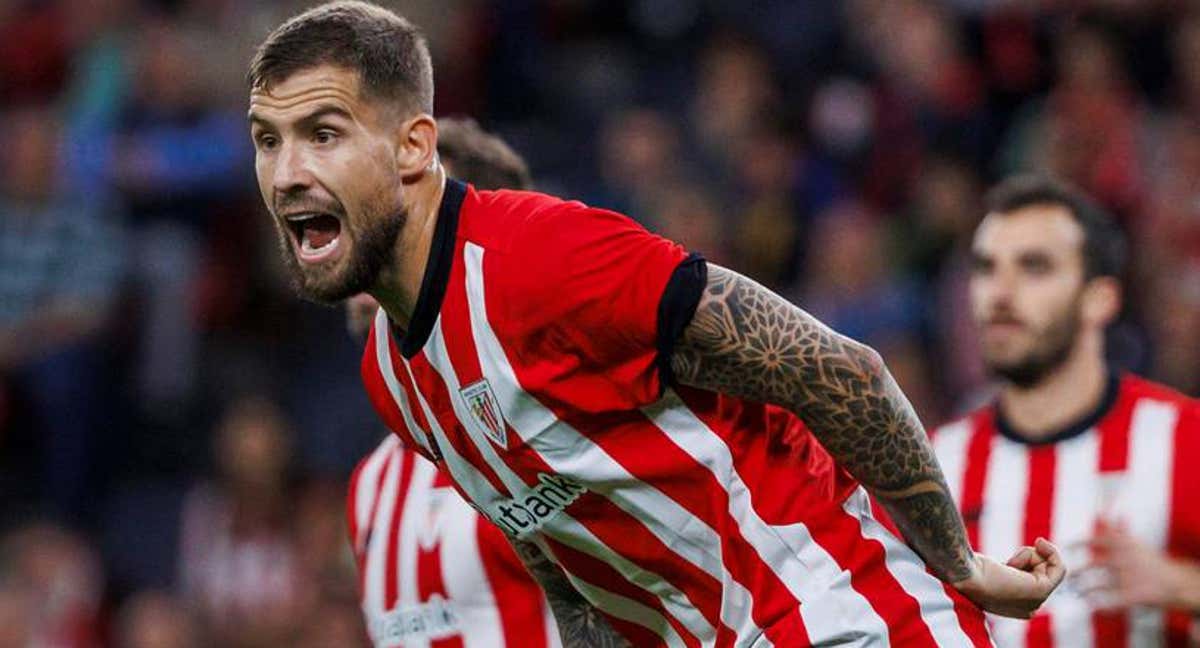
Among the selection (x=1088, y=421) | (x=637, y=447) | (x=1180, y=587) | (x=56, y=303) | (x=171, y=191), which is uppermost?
(x=637, y=447)

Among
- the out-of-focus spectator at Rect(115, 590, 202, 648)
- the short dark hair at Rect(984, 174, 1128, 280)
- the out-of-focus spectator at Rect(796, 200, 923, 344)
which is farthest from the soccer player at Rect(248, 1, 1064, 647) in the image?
the out-of-focus spectator at Rect(115, 590, 202, 648)

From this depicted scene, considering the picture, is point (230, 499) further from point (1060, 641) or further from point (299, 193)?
point (299, 193)

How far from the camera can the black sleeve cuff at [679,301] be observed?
295 cm

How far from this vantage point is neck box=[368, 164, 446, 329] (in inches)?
125

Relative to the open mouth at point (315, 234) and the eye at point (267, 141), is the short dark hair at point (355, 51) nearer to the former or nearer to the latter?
the eye at point (267, 141)

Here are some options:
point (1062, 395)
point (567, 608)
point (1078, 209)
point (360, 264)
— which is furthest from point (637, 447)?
point (1078, 209)

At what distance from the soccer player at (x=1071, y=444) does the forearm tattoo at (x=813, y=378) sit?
4.13ft

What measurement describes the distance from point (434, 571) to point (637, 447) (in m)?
1.28

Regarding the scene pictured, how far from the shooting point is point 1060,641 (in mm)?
4566

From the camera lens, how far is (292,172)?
10.1ft

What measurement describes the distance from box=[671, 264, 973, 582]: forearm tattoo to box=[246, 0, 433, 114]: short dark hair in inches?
22.9

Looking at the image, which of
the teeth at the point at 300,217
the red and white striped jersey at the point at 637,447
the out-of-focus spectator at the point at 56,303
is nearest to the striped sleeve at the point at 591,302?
the red and white striped jersey at the point at 637,447

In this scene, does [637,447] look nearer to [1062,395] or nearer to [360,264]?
[360,264]

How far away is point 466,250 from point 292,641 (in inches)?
191
